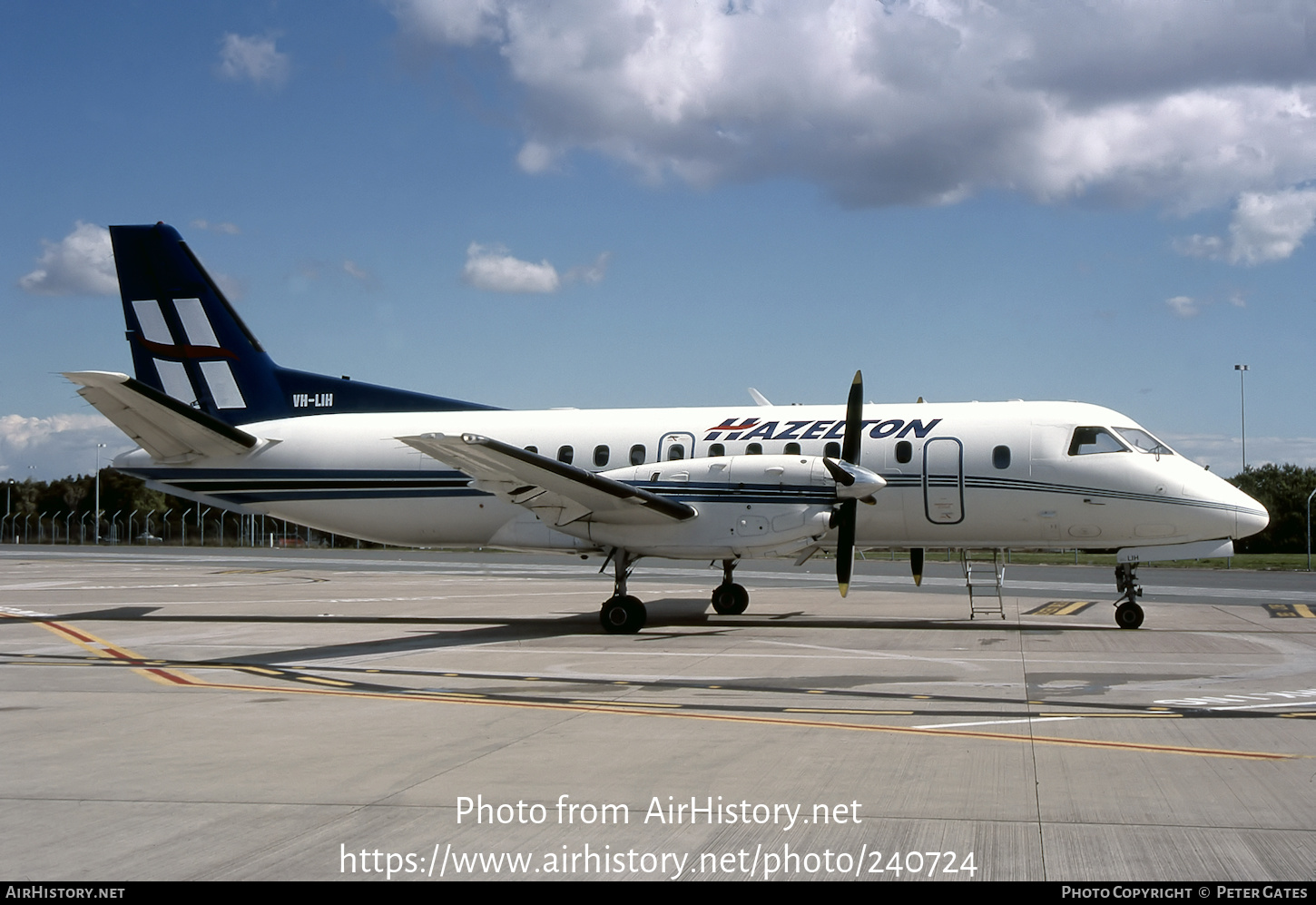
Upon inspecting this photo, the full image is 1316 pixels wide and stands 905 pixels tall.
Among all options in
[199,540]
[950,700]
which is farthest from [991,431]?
[199,540]

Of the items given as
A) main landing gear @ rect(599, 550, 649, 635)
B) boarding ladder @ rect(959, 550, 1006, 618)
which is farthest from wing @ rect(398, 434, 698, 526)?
boarding ladder @ rect(959, 550, 1006, 618)

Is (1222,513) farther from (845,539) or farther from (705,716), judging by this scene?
(705,716)

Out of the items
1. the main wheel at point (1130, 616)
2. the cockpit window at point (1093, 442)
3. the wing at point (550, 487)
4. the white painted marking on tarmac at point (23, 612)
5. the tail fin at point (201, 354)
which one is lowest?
the white painted marking on tarmac at point (23, 612)

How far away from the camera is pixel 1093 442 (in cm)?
1772

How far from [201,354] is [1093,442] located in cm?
1692

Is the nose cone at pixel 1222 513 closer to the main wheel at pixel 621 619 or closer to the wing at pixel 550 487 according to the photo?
the wing at pixel 550 487

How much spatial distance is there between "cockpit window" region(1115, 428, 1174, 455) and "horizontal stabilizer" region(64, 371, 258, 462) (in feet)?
51.5

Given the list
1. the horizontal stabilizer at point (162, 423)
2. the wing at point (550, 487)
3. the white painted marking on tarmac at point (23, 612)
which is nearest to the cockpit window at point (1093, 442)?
the wing at point (550, 487)

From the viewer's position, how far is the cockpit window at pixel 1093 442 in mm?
17656

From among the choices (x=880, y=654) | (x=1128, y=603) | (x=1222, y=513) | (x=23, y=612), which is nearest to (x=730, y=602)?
(x=880, y=654)

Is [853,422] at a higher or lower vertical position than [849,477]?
higher

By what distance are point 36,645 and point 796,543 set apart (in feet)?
37.4

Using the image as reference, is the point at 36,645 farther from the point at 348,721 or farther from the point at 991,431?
the point at 991,431

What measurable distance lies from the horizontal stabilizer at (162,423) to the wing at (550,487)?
18.1 feet
